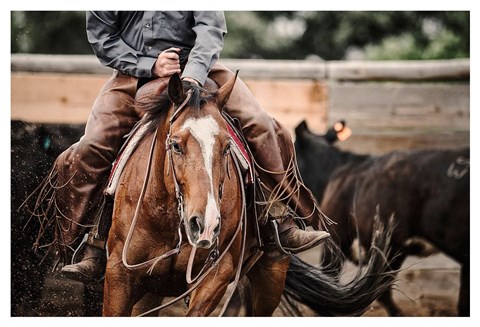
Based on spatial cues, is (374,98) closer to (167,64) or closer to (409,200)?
(409,200)

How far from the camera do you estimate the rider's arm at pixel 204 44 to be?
521 centimetres

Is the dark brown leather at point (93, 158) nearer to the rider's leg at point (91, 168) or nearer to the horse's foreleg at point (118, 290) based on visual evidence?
the rider's leg at point (91, 168)

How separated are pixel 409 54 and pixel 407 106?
4.57 meters

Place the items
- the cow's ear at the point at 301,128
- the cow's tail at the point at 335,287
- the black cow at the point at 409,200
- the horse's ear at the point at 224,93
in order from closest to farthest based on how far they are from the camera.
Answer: the horse's ear at the point at 224,93 < the cow's tail at the point at 335,287 < the black cow at the point at 409,200 < the cow's ear at the point at 301,128

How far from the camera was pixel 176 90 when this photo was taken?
489cm

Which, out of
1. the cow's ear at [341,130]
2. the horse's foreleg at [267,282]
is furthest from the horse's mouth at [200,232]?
the cow's ear at [341,130]

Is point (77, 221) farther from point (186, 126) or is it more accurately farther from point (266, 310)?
point (266, 310)

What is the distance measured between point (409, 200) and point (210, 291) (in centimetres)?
320

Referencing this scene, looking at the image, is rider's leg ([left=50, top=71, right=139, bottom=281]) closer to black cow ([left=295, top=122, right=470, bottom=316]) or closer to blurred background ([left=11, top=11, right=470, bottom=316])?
blurred background ([left=11, top=11, right=470, bottom=316])

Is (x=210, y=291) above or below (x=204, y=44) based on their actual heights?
below

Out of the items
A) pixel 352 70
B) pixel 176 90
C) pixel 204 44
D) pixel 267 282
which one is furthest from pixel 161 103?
pixel 352 70

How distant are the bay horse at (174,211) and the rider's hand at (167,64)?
13 cm

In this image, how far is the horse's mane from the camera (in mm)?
4848

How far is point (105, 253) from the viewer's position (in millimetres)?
5480
